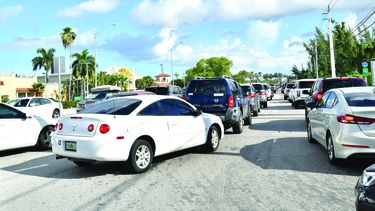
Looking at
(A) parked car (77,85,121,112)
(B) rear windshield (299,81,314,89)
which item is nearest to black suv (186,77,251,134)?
(B) rear windshield (299,81,314,89)

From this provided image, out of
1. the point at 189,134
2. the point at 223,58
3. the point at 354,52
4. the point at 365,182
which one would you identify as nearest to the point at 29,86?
the point at 354,52

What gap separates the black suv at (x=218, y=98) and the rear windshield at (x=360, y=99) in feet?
15.6

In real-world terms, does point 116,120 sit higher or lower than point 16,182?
higher

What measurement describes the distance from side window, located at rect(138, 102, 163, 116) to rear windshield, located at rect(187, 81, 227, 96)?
14.4 feet

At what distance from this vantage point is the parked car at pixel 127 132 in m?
6.99

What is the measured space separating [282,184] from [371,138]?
1671 mm

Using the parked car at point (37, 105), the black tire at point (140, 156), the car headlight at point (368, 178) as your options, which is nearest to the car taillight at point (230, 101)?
the black tire at point (140, 156)

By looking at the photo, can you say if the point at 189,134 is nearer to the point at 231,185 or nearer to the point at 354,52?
the point at 231,185

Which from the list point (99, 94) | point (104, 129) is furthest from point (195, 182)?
point (99, 94)

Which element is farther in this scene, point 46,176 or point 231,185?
point 46,176

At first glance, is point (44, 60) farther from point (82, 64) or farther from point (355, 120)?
point (355, 120)

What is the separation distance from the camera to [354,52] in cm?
4338

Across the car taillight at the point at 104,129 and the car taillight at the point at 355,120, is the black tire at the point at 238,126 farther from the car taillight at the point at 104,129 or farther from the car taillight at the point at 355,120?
the car taillight at the point at 104,129

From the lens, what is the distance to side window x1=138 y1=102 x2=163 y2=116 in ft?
25.5
